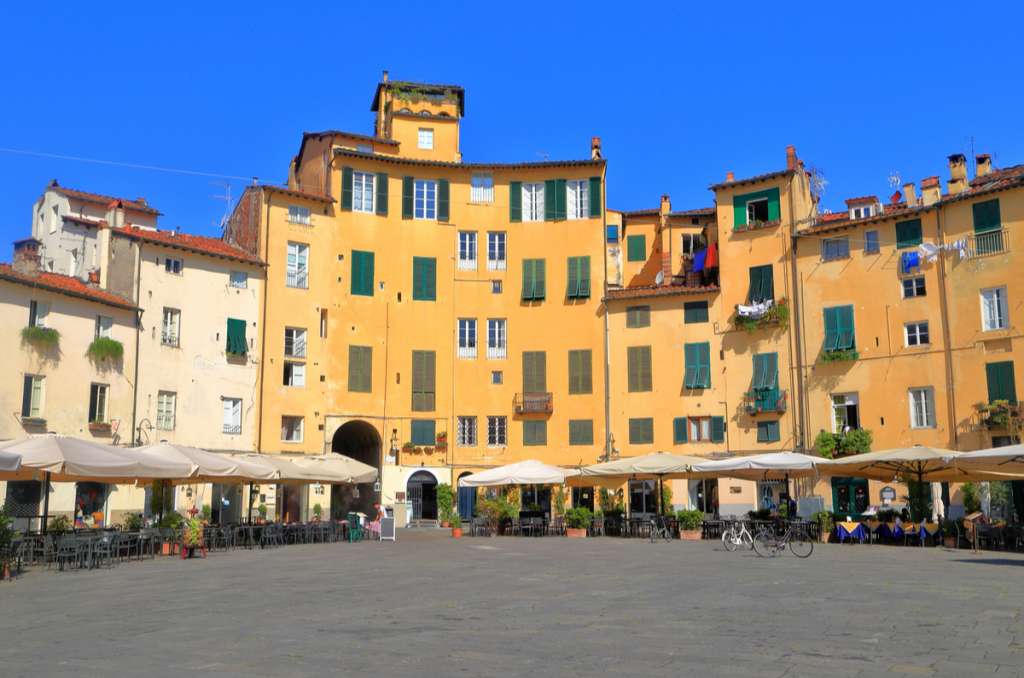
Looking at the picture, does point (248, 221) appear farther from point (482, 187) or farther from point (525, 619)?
point (525, 619)

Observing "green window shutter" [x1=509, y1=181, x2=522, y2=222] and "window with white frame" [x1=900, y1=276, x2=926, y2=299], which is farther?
"green window shutter" [x1=509, y1=181, x2=522, y2=222]

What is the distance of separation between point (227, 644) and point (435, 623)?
2.53m

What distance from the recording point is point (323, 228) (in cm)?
4634

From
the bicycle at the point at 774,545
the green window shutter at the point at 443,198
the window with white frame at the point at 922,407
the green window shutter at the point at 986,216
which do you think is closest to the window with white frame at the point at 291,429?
the green window shutter at the point at 443,198

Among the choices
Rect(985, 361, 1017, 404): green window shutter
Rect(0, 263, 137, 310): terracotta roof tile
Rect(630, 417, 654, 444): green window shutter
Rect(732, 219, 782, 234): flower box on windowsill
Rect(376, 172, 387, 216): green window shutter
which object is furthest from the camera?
Rect(376, 172, 387, 216): green window shutter

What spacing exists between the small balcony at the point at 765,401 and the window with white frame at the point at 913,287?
21.3 feet

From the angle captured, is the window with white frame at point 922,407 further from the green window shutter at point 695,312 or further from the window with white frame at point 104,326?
the window with white frame at point 104,326

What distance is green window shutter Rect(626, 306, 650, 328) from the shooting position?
151ft

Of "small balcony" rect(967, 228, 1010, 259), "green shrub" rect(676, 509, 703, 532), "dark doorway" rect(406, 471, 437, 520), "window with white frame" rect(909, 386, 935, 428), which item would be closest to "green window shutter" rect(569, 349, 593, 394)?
"dark doorway" rect(406, 471, 437, 520)

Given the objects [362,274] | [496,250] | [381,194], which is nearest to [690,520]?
[496,250]

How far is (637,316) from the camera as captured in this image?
46094 mm

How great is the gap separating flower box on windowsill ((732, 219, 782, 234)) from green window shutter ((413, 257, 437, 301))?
14.5 metres

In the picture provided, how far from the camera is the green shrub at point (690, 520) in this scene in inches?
1294

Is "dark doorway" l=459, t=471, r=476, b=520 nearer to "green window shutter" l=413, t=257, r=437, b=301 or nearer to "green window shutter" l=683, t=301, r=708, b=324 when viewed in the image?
"green window shutter" l=413, t=257, r=437, b=301
